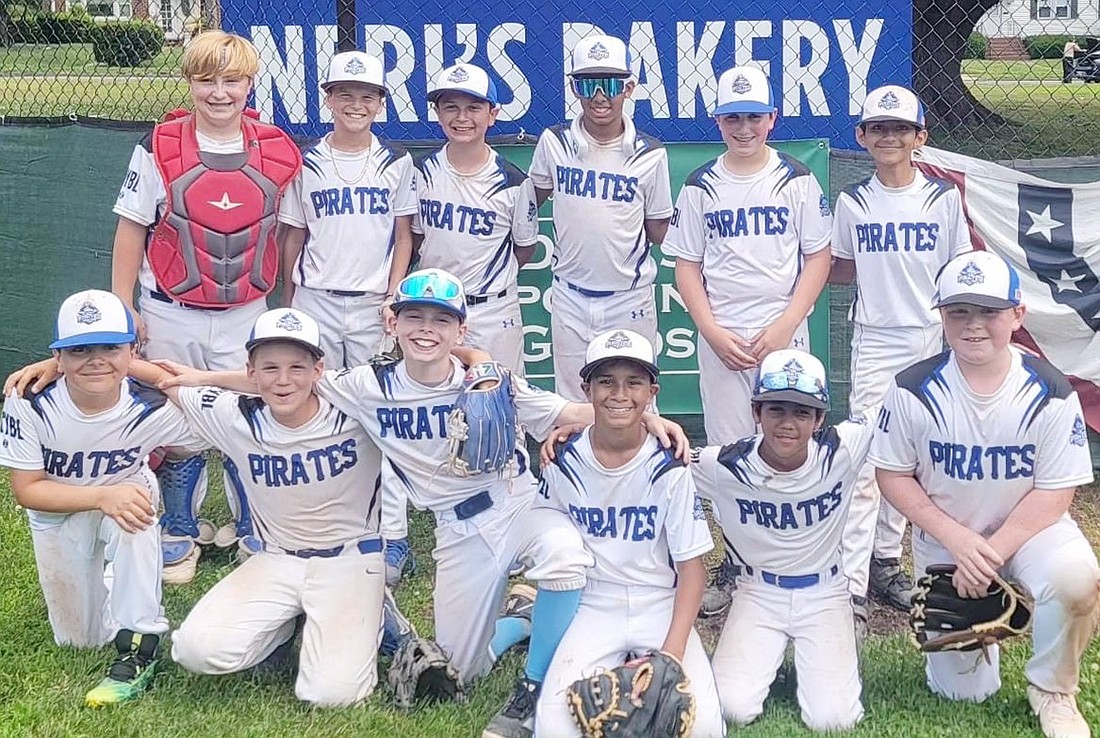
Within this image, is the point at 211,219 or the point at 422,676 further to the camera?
the point at 211,219

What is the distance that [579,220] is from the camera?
462 centimetres

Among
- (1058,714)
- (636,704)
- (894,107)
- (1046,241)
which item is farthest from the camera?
(1046,241)

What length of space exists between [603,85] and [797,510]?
1721 millimetres

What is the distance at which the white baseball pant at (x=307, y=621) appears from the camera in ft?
11.6

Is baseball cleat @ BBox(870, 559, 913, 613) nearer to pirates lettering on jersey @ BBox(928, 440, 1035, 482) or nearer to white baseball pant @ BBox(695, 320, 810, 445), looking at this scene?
white baseball pant @ BBox(695, 320, 810, 445)

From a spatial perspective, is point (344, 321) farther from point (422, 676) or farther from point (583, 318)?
point (422, 676)

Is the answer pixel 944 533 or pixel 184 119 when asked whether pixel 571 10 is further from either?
pixel 944 533

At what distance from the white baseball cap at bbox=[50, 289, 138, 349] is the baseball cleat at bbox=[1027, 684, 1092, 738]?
9.11ft

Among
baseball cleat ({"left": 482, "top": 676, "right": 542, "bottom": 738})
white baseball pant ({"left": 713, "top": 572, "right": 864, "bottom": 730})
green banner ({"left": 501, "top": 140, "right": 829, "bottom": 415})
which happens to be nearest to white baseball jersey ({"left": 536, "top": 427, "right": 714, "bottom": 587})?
white baseball pant ({"left": 713, "top": 572, "right": 864, "bottom": 730})

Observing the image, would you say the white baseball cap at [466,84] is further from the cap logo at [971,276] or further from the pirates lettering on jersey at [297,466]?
the cap logo at [971,276]

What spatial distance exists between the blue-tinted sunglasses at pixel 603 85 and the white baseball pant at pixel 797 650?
Answer: 1789 mm

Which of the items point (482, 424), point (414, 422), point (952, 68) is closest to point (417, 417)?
point (414, 422)

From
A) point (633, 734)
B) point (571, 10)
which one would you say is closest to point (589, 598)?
point (633, 734)

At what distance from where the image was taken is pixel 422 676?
357cm
